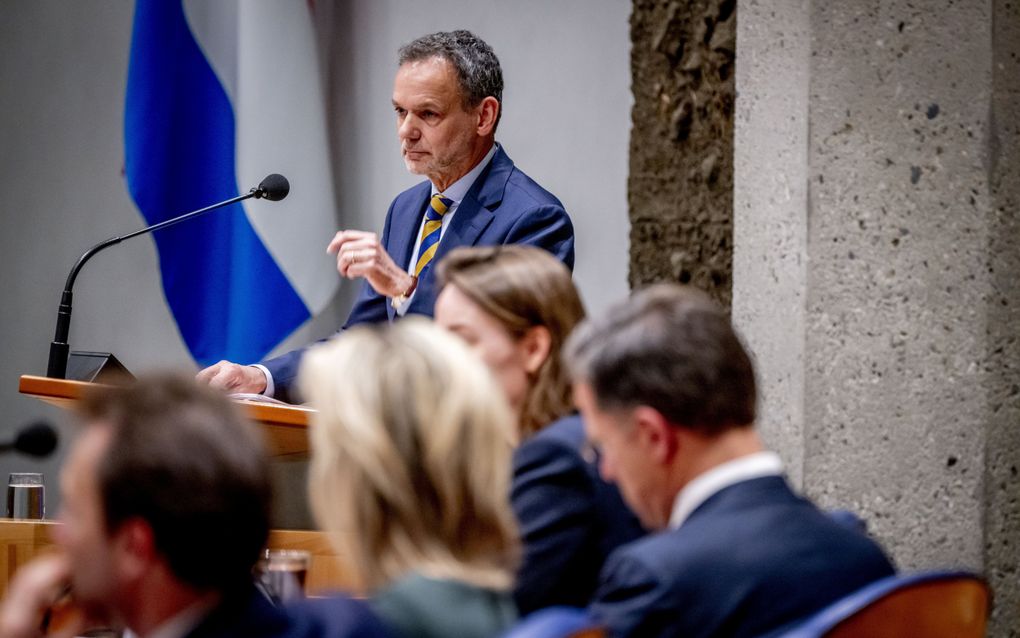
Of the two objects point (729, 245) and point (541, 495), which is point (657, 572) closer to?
point (541, 495)

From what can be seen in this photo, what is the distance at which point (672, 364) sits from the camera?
1.78m

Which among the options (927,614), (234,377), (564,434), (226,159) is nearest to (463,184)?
(234,377)

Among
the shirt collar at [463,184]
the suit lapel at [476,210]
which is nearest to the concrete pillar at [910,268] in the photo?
the suit lapel at [476,210]

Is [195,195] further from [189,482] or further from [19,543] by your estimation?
[189,482]

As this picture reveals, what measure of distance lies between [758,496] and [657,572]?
7.9 inches

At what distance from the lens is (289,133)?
5.18 m

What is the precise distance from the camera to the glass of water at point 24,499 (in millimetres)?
3514

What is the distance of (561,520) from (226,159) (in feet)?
11.4

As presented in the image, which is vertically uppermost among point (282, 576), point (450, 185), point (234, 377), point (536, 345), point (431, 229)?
point (450, 185)

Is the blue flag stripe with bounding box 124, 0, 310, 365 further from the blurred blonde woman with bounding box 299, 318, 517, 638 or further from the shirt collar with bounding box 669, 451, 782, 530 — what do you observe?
the blurred blonde woman with bounding box 299, 318, 517, 638

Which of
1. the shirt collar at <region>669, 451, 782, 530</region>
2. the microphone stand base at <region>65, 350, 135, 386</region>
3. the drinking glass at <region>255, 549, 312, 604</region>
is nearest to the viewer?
the shirt collar at <region>669, 451, 782, 530</region>

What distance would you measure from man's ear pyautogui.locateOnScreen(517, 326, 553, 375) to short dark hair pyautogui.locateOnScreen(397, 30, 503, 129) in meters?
1.82

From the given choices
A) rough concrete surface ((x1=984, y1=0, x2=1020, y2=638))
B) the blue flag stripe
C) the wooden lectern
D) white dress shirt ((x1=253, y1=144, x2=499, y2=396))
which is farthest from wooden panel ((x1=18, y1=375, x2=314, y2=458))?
the blue flag stripe

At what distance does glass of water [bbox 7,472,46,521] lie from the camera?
351 cm
